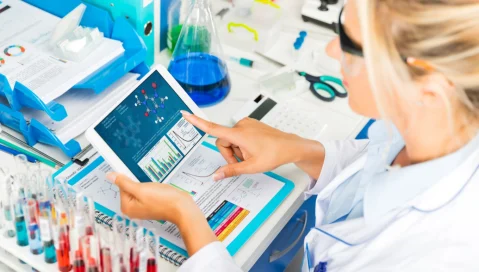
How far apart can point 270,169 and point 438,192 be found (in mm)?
342

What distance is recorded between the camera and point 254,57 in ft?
4.60

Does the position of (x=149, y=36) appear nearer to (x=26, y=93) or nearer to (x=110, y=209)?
(x=26, y=93)

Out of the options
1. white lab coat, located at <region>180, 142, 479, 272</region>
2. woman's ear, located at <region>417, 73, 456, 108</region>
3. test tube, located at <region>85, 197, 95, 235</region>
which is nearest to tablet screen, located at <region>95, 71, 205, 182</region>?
test tube, located at <region>85, 197, 95, 235</region>

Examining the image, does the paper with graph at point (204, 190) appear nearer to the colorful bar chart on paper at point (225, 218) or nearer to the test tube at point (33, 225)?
the colorful bar chart on paper at point (225, 218)

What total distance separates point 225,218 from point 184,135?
0.18 m

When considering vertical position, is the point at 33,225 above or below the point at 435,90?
below

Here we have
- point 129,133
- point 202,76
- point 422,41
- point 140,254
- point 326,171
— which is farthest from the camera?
point 202,76

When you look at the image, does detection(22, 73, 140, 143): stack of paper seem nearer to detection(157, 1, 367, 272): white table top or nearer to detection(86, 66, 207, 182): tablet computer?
detection(86, 66, 207, 182): tablet computer

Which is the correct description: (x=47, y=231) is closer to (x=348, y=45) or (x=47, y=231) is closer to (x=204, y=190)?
(x=204, y=190)

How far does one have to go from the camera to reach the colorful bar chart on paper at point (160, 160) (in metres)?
0.97

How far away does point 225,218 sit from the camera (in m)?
0.97

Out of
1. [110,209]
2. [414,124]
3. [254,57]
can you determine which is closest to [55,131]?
[110,209]

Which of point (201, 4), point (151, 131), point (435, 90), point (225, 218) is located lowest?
point (225, 218)

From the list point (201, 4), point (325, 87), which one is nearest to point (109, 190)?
point (201, 4)
